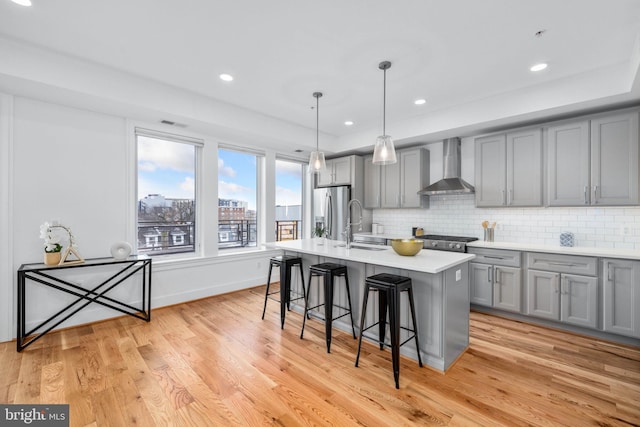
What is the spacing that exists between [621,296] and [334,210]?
3953mm

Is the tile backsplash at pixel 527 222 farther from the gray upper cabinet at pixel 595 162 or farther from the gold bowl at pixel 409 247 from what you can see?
the gold bowl at pixel 409 247

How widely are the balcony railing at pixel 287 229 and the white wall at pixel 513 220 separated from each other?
5.56 feet

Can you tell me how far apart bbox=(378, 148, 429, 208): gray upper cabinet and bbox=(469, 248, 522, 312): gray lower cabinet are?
1370mm

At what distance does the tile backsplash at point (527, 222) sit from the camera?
3418 mm

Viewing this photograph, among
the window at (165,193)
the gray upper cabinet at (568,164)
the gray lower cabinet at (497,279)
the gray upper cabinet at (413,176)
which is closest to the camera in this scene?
the gray upper cabinet at (568,164)

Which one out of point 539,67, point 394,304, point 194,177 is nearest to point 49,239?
point 194,177

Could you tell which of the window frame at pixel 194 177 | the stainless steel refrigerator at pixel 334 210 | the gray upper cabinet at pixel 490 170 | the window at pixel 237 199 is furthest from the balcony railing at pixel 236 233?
the gray upper cabinet at pixel 490 170

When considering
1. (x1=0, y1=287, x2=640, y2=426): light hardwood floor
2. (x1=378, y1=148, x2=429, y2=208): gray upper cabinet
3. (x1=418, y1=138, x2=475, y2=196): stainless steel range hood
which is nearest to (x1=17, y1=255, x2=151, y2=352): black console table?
(x1=0, y1=287, x2=640, y2=426): light hardwood floor

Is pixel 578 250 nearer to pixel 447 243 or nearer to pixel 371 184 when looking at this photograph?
pixel 447 243

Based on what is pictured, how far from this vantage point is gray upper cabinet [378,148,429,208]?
489 centimetres

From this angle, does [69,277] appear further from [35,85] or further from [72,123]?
[35,85]

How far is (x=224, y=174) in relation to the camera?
16.3 feet

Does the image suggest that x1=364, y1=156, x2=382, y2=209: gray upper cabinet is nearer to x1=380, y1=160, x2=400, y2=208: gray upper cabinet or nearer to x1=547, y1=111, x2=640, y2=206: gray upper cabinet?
x1=380, y1=160, x2=400, y2=208: gray upper cabinet

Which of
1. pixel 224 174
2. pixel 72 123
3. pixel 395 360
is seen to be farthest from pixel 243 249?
pixel 395 360
